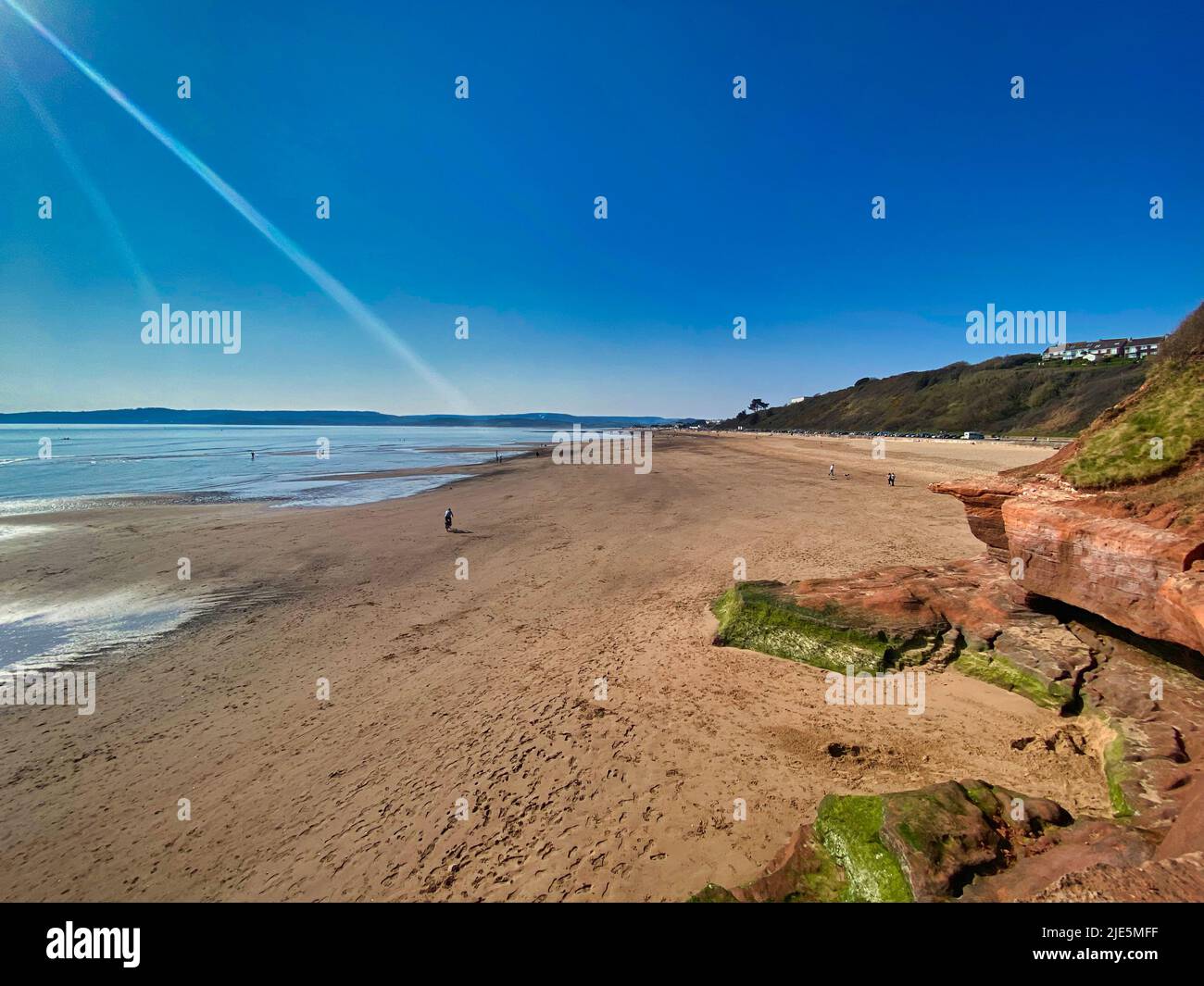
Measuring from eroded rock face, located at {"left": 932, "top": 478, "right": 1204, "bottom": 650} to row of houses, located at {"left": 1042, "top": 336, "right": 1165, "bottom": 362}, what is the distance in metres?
164

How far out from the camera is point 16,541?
2142 cm

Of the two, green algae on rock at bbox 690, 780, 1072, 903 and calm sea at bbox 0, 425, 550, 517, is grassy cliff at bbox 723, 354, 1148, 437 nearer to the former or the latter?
green algae on rock at bbox 690, 780, 1072, 903

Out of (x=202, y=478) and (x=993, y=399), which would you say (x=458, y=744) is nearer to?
(x=202, y=478)

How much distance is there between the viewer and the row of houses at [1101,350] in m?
123

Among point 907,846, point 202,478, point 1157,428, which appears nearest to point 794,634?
point 907,846

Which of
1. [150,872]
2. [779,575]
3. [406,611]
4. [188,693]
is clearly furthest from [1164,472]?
[188,693]

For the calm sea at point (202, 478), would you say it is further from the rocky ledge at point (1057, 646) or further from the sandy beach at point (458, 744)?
the rocky ledge at point (1057, 646)

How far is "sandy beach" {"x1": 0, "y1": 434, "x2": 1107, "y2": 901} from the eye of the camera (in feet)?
18.6

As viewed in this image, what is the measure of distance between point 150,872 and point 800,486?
1380 inches

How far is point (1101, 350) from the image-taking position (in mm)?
140125
